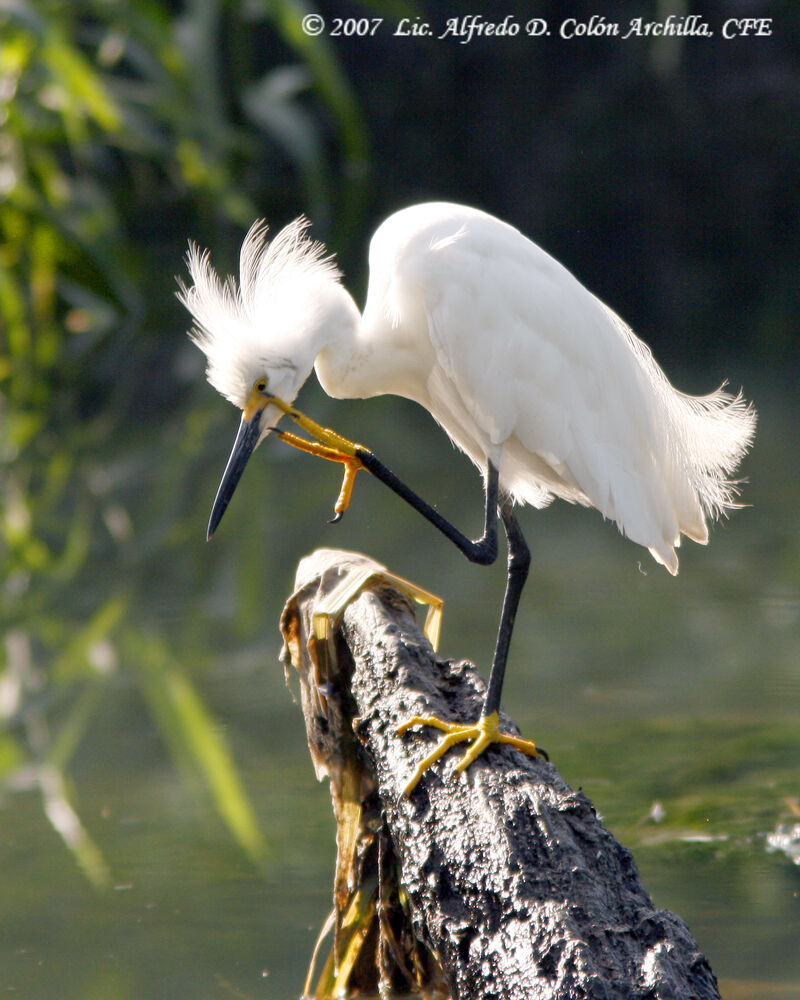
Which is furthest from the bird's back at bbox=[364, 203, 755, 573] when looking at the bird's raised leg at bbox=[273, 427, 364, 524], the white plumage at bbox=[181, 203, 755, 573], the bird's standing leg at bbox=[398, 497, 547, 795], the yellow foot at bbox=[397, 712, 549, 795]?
the yellow foot at bbox=[397, 712, 549, 795]

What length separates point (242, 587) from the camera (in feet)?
21.2

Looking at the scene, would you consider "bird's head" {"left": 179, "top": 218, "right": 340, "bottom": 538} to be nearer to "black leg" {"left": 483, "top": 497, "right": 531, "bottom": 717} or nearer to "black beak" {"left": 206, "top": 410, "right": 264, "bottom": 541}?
"black beak" {"left": 206, "top": 410, "right": 264, "bottom": 541}

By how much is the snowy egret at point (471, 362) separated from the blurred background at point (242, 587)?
107 cm

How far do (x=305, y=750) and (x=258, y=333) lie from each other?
6.45 ft

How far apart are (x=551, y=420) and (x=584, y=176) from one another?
635 inches

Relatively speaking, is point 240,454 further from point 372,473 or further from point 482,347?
point 482,347

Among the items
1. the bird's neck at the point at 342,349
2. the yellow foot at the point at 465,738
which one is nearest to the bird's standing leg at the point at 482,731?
the yellow foot at the point at 465,738

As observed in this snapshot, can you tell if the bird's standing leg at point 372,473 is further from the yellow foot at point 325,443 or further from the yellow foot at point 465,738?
the yellow foot at point 465,738

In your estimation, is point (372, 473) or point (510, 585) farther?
point (510, 585)

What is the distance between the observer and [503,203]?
17.0 m

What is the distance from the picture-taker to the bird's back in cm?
331

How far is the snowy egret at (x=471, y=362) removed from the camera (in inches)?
126

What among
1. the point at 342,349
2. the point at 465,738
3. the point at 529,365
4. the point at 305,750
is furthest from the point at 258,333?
the point at 305,750

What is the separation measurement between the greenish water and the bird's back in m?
0.95
